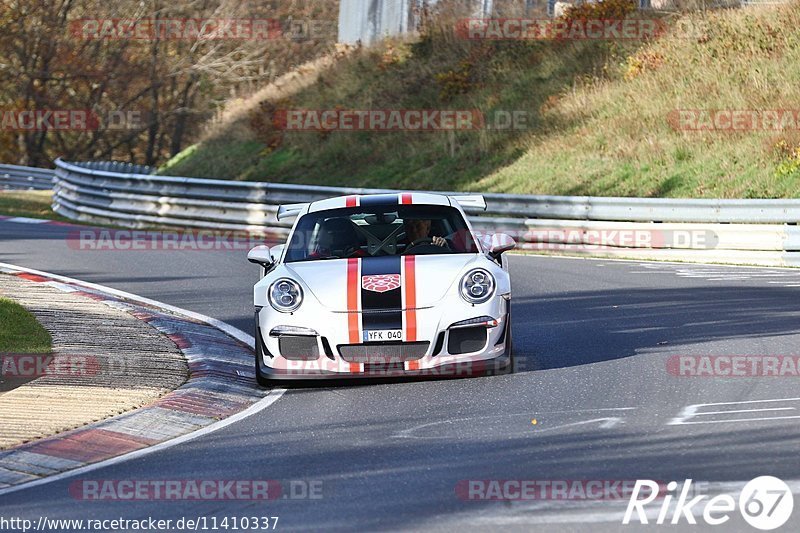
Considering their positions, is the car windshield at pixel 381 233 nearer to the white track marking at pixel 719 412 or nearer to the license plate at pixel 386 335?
the license plate at pixel 386 335

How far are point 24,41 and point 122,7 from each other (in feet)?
12.7

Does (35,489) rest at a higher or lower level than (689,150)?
lower

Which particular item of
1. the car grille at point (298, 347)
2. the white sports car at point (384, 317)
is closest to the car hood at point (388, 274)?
the white sports car at point (384, 317)

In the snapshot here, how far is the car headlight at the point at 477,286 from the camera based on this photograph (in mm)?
9356

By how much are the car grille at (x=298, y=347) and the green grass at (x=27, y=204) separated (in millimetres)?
21280

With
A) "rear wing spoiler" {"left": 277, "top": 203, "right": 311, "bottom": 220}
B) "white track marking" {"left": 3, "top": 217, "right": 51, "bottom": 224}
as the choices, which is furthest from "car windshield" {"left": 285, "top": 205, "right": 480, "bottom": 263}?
"white track marking" {"left": 3, "top": 217, "right": 51, "bottom": 224}

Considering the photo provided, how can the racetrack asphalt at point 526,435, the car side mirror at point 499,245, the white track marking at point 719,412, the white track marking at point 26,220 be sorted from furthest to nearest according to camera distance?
the white track marking at point 26,220
the car side mirror at point 499,245
the white track marking at point 719,412
the racetrack asphalt at point 526,435

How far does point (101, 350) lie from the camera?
10.7 metres

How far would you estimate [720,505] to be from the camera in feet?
18.8

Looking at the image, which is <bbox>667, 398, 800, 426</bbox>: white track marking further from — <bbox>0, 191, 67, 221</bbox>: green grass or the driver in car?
<bbox>0, 191, 67, 221</bbox>: green grass

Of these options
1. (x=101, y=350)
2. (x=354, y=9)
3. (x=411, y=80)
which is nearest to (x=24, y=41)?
(x=354, y=9)

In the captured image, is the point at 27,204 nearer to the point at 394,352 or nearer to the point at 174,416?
the point at 394,352

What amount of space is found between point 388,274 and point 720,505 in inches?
161

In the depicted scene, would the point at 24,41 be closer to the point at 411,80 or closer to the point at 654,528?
the point at 411,80
